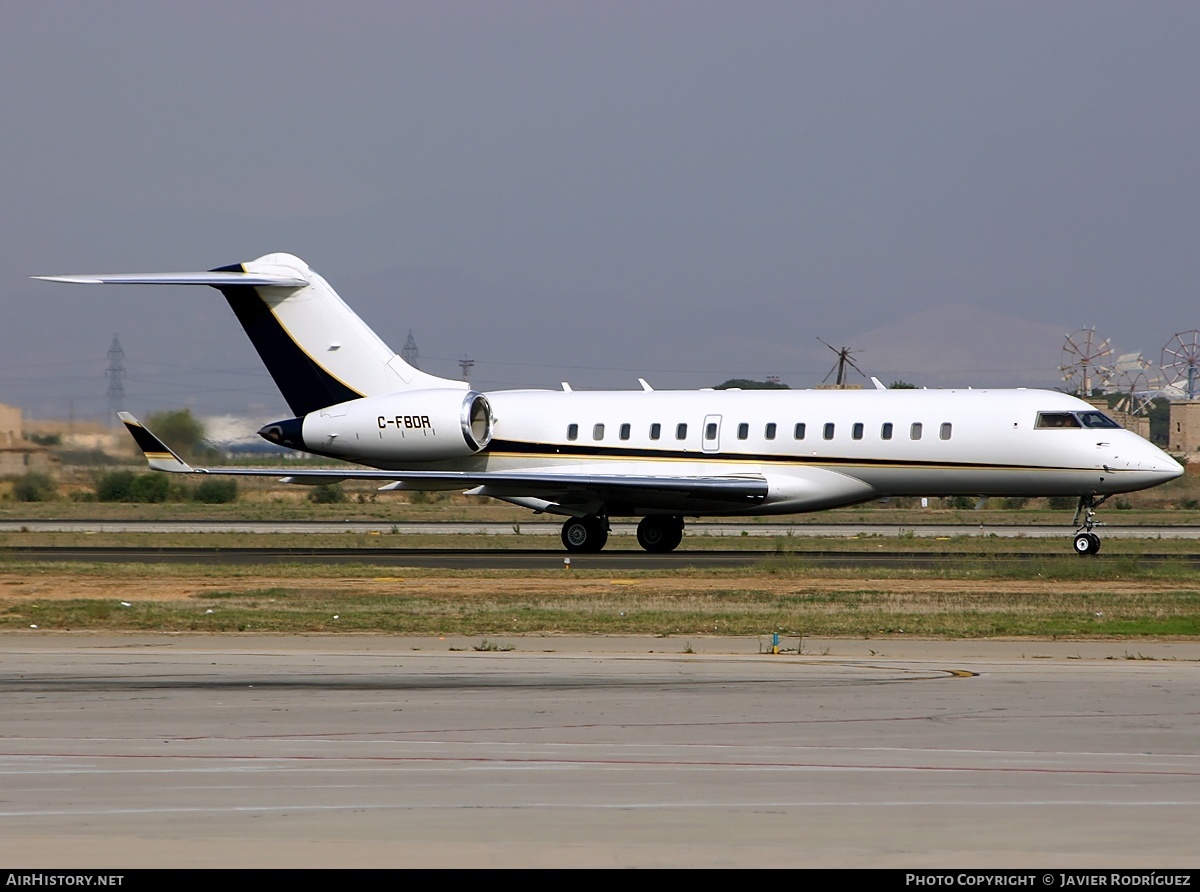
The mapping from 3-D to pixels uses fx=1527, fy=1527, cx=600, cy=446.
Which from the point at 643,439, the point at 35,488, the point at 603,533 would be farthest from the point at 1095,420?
the point at 35,488

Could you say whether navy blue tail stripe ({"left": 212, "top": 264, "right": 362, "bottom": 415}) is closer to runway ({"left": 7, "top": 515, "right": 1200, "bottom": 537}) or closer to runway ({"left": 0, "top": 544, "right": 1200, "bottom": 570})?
runway ({"left": 0, "top": 544, "right": 1200, "bottom": 570})

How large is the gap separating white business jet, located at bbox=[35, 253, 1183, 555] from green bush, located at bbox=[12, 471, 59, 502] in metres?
21.0

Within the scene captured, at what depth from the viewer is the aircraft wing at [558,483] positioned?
3025 cm

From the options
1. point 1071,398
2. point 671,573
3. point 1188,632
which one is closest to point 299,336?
point 671,573

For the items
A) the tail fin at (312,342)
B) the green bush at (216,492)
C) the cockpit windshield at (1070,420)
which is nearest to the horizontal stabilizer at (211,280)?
the tail fin at (312,342)

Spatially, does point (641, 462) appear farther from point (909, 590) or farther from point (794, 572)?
point (909, 590)

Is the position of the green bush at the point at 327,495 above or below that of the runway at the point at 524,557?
above

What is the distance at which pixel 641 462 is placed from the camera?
32.2 meters

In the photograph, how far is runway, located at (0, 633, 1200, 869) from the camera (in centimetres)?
690

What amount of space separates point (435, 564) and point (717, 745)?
61.2 ft

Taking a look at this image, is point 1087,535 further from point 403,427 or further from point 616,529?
point 616,529

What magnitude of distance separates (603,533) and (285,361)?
830cm

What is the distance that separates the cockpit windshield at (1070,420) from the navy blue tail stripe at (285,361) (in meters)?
14.7

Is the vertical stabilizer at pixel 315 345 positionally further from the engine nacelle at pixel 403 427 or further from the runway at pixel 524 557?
the runway at pixel 524 557
